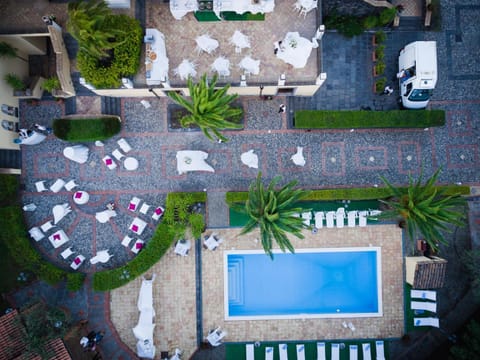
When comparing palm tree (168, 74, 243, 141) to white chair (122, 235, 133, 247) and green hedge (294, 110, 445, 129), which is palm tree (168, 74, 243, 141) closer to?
green hedge (294, 110, 445, 129)

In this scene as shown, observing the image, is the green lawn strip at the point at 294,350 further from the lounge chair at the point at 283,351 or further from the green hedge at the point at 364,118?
the green hedge at the point at 364,118

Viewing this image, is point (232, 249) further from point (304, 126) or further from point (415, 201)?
point (415, 201)

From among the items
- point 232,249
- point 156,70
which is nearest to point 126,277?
point 232,249

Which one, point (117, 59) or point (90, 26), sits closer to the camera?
point (90, 26)

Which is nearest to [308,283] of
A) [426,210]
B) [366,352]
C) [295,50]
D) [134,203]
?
[366,352]

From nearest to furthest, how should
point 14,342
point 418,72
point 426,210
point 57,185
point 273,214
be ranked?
point 273,214 < point 426,210 < point 14,342 < point 418,72 < point 57,185

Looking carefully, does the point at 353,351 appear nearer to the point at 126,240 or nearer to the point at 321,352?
the point at 321,352

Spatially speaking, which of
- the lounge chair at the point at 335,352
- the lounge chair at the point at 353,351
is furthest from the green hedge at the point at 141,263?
the lounge chair at the point at 353,351

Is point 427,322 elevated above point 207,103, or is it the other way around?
point 207,103
